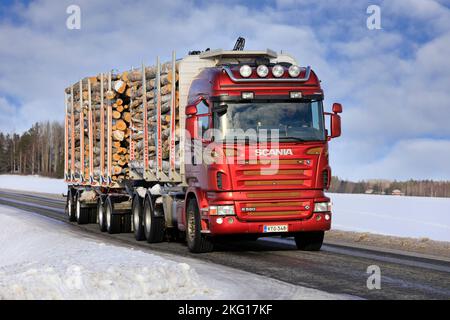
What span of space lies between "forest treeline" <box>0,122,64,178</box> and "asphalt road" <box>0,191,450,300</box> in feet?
416

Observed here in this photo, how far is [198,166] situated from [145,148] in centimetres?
432

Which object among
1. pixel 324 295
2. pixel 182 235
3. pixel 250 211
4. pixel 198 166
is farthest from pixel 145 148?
pixel 324 295

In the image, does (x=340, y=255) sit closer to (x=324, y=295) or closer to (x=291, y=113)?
(x=291, y=113)

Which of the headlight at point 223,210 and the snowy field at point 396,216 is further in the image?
the snowy field at point 396,216

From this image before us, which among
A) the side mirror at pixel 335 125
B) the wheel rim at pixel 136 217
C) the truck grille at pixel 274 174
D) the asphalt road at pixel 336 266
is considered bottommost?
the asphalt road at pixel 336 266

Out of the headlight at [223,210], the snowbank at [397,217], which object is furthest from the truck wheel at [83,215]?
the headlight at [223,210]

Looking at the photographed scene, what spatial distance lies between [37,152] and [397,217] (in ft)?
442

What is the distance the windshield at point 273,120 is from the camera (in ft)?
A: 39.5

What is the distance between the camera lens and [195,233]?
1297 cm

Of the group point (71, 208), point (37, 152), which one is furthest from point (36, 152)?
point (71, 208)

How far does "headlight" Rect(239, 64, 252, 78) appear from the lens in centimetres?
1243

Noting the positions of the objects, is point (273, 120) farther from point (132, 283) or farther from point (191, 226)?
point (132, 283)

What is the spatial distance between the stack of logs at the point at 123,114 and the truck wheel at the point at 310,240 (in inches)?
134

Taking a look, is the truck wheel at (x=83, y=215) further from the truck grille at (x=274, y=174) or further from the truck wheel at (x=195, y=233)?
the truck grille at (x=274, y=174)
